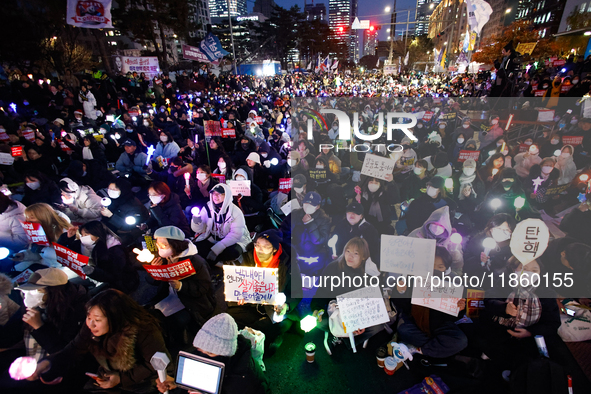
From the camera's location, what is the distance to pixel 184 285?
3592 mm

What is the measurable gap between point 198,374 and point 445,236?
3.79m

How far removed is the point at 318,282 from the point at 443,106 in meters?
12.3

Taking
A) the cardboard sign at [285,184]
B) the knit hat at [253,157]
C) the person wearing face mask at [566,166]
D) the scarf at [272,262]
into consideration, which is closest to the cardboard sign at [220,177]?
the knit hat at [253,157]

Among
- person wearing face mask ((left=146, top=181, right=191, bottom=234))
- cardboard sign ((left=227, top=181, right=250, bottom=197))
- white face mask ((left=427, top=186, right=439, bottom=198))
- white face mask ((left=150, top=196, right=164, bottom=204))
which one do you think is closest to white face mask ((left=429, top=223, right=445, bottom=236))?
white face mask ((left=427, top=186, right=439, bottom=198))

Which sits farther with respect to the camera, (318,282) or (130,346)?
(318,282)

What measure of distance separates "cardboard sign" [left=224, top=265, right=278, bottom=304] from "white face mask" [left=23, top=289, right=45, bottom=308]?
1959mm

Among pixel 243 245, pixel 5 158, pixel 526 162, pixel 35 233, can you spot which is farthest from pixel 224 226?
pixel 526 162

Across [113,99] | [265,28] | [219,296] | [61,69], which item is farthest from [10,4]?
[265,28]

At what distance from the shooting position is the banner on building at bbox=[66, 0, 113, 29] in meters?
12.3

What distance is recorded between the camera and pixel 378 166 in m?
5.26

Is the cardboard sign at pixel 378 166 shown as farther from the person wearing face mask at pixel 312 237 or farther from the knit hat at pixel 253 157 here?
the knit hat at pixel 253 157

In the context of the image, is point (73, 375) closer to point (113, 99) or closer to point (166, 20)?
point (113, 99)

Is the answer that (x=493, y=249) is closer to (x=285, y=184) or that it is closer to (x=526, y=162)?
(x=285, y=184)

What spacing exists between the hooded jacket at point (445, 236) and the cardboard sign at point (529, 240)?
84 centimetres
